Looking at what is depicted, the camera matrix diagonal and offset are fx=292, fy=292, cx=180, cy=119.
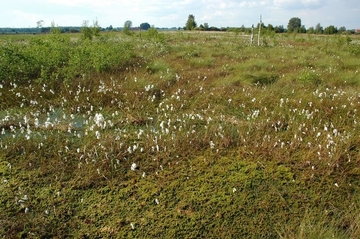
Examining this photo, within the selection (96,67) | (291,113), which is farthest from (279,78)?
(96,67)

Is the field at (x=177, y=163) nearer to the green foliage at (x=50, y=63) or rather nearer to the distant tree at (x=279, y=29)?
the green foliage at (x=50, y=63)

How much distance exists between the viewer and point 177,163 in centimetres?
433

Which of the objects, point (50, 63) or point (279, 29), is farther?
point (279, 29)

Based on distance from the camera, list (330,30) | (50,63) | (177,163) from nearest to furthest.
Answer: (177,163) → (50,63) → (330,30)

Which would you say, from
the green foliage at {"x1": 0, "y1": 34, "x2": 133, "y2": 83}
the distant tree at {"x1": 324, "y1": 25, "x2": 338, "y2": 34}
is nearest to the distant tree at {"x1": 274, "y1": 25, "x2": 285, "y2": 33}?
the distant tree at {"x1": 324, "y1": 25, "x2": 338, "y2": 34}

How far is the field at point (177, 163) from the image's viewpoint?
3.19 metres

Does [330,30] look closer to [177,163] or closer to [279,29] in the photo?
[279,29]

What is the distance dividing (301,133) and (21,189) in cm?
451

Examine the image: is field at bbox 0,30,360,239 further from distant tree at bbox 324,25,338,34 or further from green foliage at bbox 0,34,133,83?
distant tree at bbox 324,25,338,34

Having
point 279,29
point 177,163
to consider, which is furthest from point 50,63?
point 279,29

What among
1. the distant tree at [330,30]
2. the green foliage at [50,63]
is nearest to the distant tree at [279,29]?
the distant tree at [330,30]

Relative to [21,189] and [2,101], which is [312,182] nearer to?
[21,189]

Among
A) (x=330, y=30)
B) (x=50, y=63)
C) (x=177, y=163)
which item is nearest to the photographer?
(x=177, y=163)

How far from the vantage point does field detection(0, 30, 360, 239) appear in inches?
126
